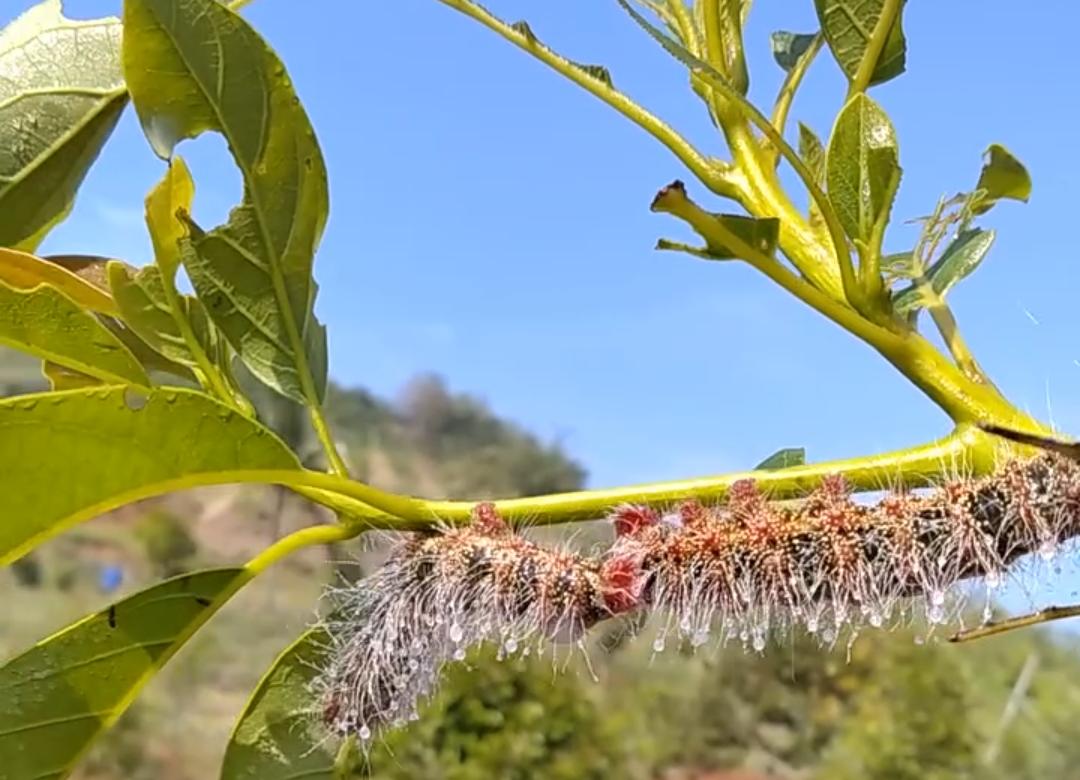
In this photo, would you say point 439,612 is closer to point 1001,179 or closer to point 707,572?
point 707,572

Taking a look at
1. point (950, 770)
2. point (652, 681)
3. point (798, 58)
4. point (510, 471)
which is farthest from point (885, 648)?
point (798, 58)

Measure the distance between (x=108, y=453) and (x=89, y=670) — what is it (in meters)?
0.16

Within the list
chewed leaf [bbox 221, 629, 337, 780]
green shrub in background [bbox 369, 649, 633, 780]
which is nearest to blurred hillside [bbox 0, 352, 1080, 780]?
green shrub in background [bbox 369, 649, 633, 780]

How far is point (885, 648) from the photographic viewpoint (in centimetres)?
980

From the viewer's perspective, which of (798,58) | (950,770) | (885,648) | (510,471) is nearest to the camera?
(798,58)

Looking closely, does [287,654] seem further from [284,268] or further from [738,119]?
[738,119]

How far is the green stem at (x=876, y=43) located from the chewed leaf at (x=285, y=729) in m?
0.42

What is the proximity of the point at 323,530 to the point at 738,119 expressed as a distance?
29 centimetres

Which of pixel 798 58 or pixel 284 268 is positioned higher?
pixel 798 58

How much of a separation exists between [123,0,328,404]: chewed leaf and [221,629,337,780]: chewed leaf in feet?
0.59

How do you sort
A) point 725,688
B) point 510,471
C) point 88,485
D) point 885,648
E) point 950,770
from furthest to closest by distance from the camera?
point 510,471 < point 725,688 < point 885,648 < point 950,770 < point 88,485

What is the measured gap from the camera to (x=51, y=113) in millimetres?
747

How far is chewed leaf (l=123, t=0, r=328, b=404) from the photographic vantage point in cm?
53

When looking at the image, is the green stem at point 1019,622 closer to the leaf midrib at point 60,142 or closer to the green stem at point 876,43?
the green stem at point 876,43
